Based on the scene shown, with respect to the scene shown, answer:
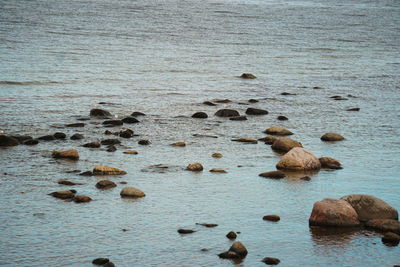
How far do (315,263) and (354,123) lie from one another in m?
13.5

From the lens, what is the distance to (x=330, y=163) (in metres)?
17.8

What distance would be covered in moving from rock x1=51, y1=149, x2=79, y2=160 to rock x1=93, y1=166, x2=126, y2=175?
5.11 ft

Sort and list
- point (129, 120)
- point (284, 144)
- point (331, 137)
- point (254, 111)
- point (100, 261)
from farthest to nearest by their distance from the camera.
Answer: point (254, 111) < point (129, 120) < point (331, 137) < point (284, 144) < point (100, 261)

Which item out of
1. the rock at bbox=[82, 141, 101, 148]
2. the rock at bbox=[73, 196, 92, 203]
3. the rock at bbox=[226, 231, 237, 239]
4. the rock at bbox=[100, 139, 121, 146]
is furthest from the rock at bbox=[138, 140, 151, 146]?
the rock at bbox=[226, 231, 237, 239]

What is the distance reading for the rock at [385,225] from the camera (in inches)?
511

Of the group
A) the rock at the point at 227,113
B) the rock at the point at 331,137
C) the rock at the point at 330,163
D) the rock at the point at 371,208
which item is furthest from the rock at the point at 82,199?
the rock at the point at 227,113

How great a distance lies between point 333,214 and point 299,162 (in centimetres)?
417

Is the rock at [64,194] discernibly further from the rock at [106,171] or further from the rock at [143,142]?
the rock at [143,142]

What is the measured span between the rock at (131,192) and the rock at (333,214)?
11.4 ft

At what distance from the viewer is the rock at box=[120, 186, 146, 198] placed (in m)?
14.7

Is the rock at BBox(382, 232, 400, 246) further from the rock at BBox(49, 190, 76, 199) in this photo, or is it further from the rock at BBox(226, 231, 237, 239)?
the rock at BBox(49, 190, 76, 199)

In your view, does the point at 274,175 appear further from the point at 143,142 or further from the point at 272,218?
the point at 143,142

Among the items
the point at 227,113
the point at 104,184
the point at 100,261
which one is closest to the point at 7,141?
the point at 104,184

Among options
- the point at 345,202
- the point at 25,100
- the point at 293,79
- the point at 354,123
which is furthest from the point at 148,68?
the point at 345,202
